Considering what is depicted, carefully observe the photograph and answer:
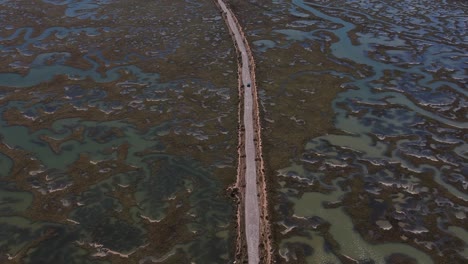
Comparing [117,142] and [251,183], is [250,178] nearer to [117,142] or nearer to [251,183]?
[251,183]

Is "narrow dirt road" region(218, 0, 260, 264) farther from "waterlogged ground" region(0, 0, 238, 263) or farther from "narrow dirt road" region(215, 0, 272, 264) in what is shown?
"waterlogged ground" region(0, 0, 238, 263)

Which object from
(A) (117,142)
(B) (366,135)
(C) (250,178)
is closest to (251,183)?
(C) (250,178)

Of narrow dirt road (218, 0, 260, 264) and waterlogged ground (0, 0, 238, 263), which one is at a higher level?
narrow dirt road (218, 0, 260, 264)

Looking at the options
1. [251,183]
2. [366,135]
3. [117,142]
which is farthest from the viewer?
[366,135]

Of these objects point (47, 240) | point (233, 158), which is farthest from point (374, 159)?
point (47, 240)

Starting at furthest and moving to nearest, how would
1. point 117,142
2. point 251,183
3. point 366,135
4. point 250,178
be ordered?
point 366,135 < point 117,142 < point 250,178 < point 251,183

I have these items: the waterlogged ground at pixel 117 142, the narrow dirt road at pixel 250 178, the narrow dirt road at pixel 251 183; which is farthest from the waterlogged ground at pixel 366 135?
the waterlogged ground at pixel 117 142

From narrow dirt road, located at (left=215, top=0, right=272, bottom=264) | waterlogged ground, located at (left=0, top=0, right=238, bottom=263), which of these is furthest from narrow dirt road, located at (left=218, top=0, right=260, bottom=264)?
waterlogged ground, located at (left=0, top=0, right=238, bottom=263)
